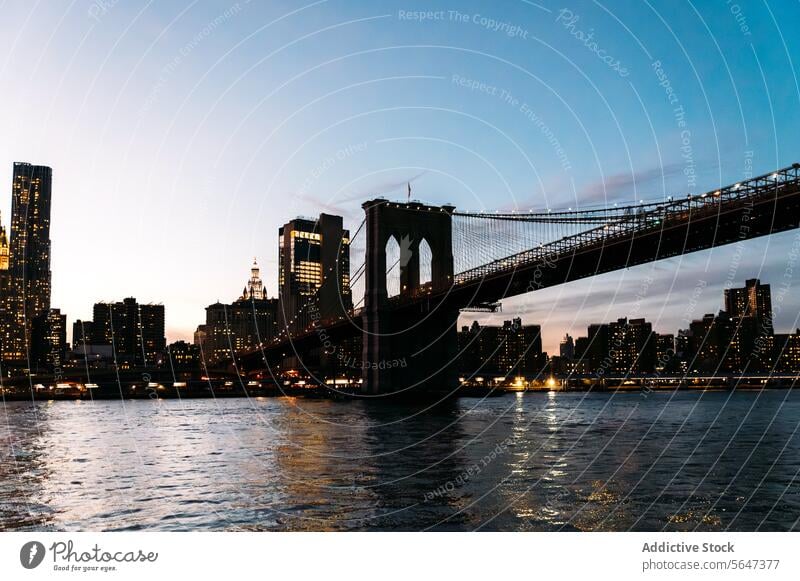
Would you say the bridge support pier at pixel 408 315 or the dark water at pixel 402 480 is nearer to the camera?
the dark water at pixel 402 480

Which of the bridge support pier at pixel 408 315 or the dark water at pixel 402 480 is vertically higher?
the bridge support pier at pixel 408 315

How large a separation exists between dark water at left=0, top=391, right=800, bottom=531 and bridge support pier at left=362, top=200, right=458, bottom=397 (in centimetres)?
2823

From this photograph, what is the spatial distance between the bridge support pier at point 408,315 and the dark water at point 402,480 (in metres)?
28.2

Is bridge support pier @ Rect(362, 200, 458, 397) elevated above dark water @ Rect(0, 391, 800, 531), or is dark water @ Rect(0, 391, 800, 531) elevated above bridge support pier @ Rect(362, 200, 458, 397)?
bridge support pier @ Rect(362, 200, 458, 397)

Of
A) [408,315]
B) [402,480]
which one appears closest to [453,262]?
[408,315]

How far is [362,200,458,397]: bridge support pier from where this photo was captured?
229 feet

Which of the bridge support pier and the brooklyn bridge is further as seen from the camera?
the bridge support pier

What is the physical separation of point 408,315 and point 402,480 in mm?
49686

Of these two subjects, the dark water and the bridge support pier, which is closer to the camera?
the dark water

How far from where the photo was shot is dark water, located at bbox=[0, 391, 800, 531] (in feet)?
53.1

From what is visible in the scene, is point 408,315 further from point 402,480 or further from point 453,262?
point 402,480

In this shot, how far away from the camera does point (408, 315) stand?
71.1 meters

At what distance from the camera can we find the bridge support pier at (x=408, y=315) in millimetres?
69875

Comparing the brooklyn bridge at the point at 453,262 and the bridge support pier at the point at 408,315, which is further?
the bridge support pier at the point at 408,315
